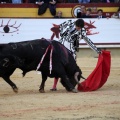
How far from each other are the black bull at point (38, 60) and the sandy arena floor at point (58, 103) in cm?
30

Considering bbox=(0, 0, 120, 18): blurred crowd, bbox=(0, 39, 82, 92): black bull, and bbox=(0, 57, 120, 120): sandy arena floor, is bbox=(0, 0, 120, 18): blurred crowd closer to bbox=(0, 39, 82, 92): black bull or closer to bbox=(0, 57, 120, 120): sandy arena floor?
bbox=(0, 57, 120, 120): sandy arena floor

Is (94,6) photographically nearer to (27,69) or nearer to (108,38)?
(108,38)

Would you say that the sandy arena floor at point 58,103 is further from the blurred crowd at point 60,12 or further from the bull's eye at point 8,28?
the blurred crowd at point 60,12

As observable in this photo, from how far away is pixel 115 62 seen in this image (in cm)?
1823

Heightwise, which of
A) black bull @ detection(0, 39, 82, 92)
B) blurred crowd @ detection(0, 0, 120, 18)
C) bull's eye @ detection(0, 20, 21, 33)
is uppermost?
black bull @ detection(0, 39, 82, 92)

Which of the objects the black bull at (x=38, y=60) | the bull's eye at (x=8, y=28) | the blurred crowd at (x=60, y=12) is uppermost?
the black bull at (x=38, y=60)

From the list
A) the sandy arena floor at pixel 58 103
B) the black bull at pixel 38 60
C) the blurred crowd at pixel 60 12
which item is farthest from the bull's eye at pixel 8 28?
the black bull at pixel 38 60

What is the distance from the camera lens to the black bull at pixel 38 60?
11.0 meters

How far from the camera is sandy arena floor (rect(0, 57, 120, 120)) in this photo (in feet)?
28.3

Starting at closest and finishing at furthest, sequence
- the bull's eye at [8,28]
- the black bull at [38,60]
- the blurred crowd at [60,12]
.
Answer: the black bull at [38,60]
the bull's eye at [8,28]
the blurred crowd at [60,12]

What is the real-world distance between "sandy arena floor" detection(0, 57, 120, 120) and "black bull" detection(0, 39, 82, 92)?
30cm

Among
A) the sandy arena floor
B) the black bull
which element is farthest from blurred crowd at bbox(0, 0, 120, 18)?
the black bull

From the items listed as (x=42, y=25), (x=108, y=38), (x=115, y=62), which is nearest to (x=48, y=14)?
(x=42, y=25)

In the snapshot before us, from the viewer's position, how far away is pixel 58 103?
9898 millimetres
